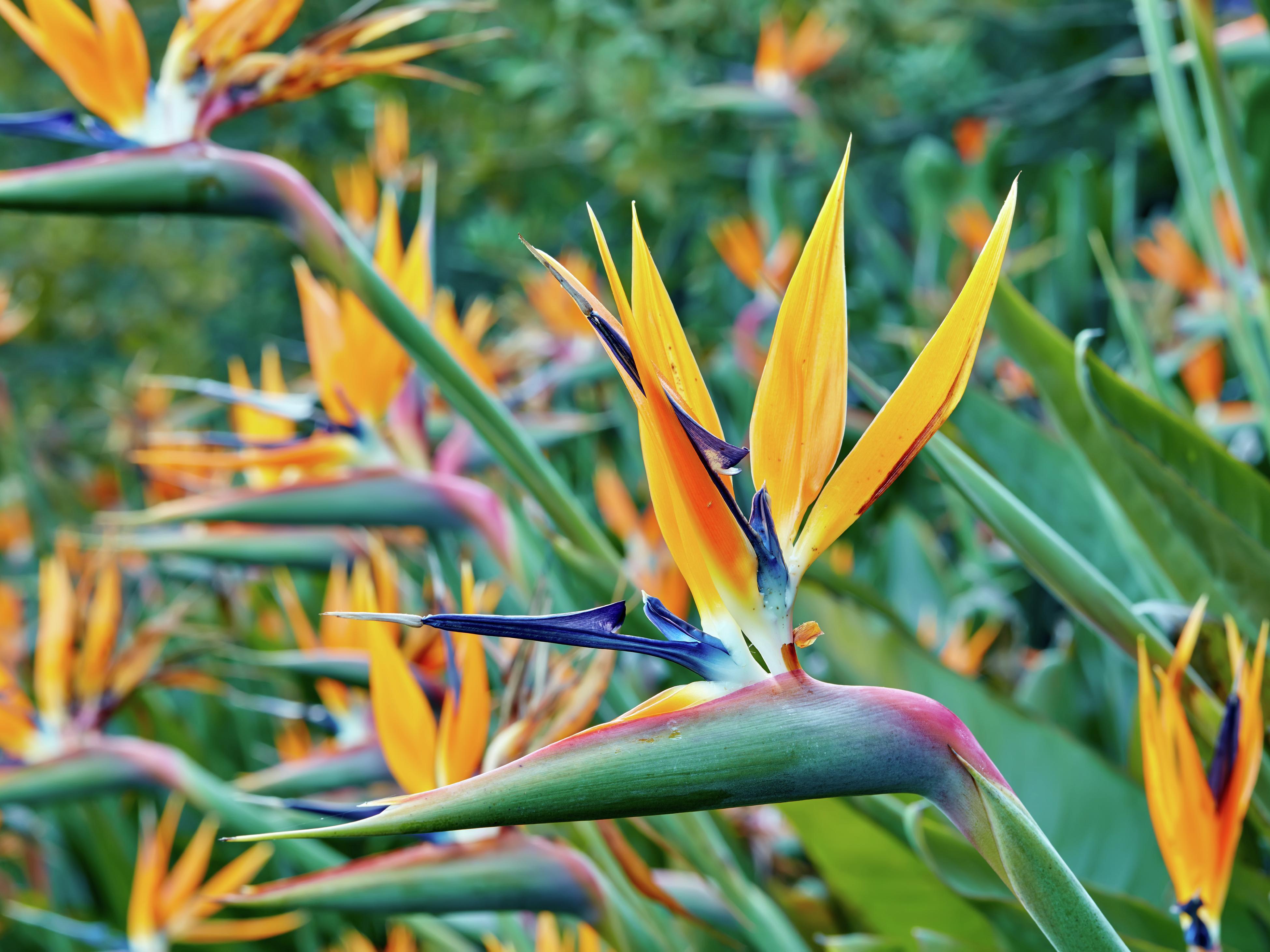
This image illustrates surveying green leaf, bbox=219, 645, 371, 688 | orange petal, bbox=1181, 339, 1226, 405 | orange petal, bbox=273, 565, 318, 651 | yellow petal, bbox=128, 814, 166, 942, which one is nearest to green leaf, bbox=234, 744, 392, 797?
green leaf, bbox=219, 645, 371, 688

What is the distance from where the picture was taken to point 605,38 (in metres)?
2.01

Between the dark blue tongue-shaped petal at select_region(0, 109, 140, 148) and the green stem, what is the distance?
36 mm

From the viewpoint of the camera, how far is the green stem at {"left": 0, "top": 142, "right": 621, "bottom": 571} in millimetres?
418

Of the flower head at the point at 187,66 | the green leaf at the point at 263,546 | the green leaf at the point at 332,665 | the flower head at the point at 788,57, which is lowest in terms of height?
the green leaf at the point at 332,665

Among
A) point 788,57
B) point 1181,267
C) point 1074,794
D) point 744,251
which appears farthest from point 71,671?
point 788,57

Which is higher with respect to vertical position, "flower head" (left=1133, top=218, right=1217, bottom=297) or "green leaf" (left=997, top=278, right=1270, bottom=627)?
"flower head" (left=1133, top=218, right=1217, bottom=297)

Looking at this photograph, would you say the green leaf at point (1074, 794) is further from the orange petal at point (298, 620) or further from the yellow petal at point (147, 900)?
the yellow petal at point (147, 900)

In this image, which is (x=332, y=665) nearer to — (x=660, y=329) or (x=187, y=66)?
(x=187, y=66)

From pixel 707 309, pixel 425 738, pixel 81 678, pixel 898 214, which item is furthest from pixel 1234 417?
pixel 898 214

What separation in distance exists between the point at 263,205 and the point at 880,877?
0.42 m

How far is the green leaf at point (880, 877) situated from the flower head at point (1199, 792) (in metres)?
0.19

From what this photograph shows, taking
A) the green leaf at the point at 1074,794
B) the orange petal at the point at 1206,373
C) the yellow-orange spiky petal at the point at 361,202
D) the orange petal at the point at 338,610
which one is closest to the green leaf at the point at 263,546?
the orange petal at the point at 338,610

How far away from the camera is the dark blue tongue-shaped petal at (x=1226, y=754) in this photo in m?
0.35

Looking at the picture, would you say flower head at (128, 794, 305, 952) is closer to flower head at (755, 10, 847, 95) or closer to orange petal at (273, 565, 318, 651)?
orange petal at (273, 565, 318, 651)
